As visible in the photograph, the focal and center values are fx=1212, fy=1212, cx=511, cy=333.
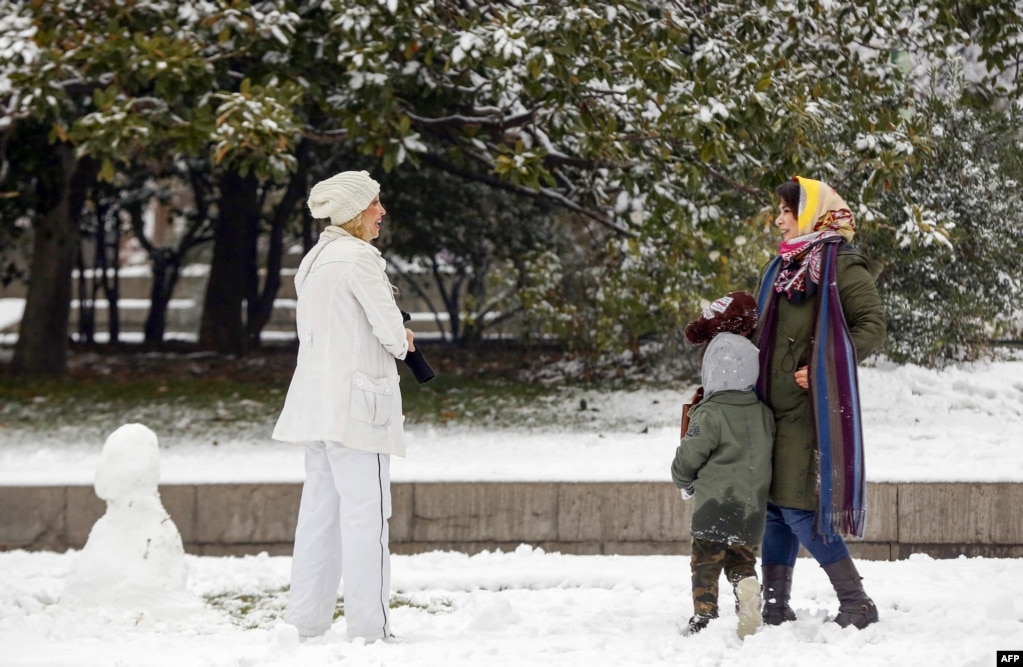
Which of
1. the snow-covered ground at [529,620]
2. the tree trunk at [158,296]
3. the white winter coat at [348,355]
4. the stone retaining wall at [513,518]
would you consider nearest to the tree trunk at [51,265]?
the stone retaining wall at [513,518]

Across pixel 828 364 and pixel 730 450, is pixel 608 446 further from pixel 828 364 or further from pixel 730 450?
pixel 828 364

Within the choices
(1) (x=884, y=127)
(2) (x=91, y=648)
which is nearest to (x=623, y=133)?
(1) (x=884, y=127)

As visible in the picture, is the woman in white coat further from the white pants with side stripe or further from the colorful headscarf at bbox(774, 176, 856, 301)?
the colorful headscarf at bbox(774, 176, 856, 301)

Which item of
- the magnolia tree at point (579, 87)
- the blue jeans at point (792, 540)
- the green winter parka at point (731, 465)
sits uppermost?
the magnolia tree at point (579, 87)

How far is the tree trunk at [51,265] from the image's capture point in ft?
40.4

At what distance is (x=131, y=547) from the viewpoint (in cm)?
525

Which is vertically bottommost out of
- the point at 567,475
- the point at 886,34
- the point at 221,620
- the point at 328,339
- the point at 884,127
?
the point at 221,620

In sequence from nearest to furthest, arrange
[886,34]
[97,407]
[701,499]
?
[701,499], [886,34], [97,407]

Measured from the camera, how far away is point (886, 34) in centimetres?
853

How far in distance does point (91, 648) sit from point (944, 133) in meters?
6.06

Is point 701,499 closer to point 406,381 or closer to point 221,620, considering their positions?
point 221,620

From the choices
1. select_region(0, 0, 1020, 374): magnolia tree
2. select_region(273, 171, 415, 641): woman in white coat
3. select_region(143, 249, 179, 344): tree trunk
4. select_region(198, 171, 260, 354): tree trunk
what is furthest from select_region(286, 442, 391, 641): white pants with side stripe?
select_region(143, 249, 179, 344): tree trunk

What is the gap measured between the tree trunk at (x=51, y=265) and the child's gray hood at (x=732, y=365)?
9456 millimetres

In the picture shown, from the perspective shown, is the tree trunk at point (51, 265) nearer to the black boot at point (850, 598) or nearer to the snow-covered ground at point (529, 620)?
the snow-covered ground at point (529, 620)
